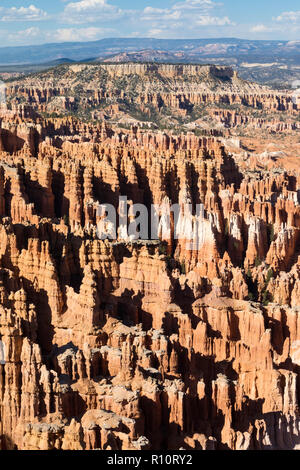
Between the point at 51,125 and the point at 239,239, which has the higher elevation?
the point at 51,125

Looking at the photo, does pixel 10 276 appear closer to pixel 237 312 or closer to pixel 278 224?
pixel 237 312

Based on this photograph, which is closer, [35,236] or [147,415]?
[147,415]

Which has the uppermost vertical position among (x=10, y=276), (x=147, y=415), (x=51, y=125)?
(x=51, y=125)
